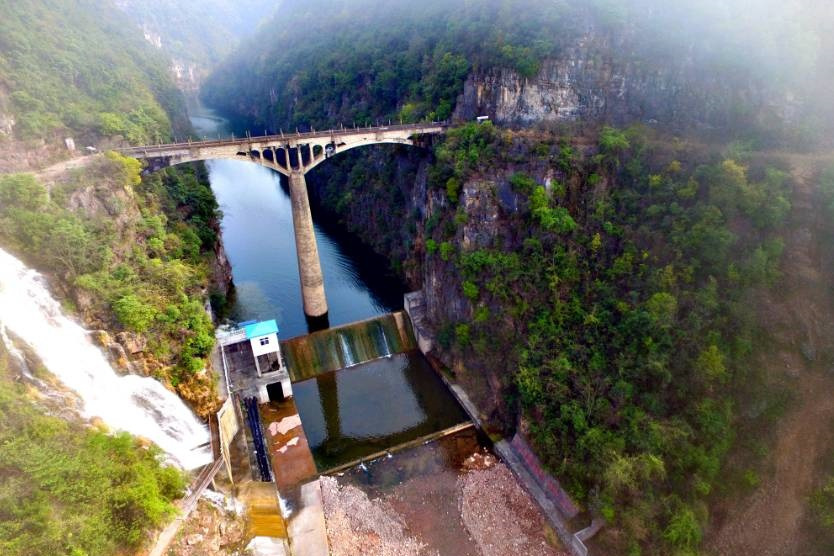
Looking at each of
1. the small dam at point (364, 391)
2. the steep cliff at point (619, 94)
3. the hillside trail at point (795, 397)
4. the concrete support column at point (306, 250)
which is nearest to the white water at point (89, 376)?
the small dam at point (364, 391)

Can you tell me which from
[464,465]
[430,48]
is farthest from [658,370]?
[430,48]

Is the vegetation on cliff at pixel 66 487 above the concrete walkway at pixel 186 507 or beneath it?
above

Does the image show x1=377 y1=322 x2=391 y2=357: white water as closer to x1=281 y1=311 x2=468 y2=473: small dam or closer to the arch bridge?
x1=281 y1=311 x2=468 y2=473: small dam

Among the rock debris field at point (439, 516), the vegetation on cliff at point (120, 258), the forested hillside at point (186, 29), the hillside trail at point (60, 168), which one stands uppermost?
the forested hillside at point (186, 29)

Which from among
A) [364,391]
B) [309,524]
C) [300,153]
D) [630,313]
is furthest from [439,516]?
[300,153]

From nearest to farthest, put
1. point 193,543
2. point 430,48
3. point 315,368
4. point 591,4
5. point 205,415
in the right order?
point 193,543
point 205,415
point 315,368
point 591,4
point 430,48

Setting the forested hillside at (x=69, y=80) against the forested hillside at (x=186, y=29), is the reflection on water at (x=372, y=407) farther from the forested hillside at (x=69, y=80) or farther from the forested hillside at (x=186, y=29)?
the forested hillside at (x=186, y=29)

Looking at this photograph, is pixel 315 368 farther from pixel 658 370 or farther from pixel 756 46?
pixel 756 46
